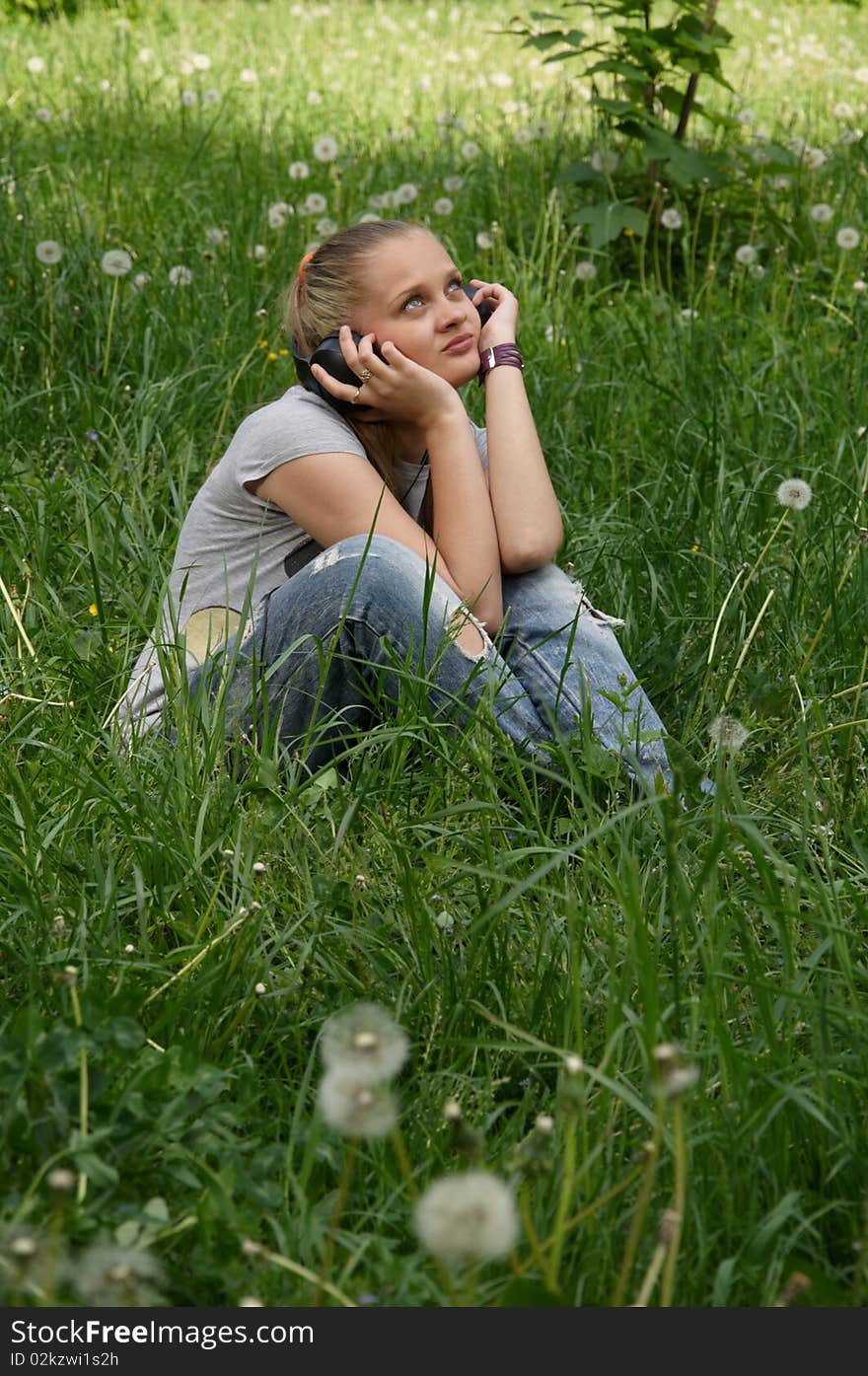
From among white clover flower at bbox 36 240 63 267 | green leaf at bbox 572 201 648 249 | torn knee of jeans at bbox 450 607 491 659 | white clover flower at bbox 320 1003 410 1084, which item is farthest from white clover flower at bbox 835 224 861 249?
white clover flower at bbox 320 1003 410 1084

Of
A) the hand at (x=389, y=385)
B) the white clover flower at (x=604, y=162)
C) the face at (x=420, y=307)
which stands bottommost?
the hand at (x=389, y=385)

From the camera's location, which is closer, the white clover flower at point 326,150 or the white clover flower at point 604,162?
the white clover flower at point 604,162

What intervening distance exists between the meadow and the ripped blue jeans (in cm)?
7

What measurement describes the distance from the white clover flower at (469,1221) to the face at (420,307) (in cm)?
182

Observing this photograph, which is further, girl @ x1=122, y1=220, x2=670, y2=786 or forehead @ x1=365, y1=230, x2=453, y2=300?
forehead @ x1=365, y1=230, x2=453, y2=300

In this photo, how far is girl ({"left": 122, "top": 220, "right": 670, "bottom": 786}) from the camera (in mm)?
2232

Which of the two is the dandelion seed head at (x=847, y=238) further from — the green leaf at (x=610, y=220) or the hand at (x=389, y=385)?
the hand at (x=389, y=385)

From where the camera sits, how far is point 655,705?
8.37 feet

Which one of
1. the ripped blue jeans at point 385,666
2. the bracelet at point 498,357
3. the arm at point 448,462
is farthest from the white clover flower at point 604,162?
the ripped blue jeans at point 385,666

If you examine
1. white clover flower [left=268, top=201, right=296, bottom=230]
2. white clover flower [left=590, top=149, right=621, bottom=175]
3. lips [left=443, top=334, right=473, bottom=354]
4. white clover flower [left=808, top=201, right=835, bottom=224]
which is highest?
white clover flower [left=590, top=149, right=621, bottom=175]

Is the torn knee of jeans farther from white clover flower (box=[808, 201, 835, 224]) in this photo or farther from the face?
white clover flower (box=[808, 201, 835, 224])

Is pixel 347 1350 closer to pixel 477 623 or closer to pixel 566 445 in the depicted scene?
pixel 477 623

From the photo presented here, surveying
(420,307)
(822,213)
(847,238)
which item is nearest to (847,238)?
(847,238)

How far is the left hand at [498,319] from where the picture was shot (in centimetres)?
278
